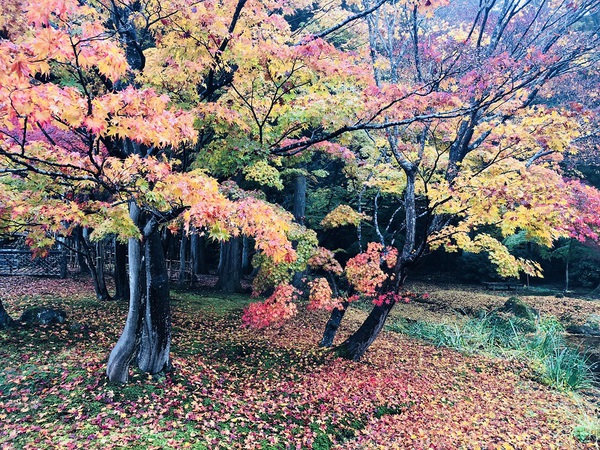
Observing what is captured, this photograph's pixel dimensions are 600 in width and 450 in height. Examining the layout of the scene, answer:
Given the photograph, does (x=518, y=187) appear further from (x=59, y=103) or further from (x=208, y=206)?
(x=59, y=103)

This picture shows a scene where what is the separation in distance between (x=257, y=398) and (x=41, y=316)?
15.0ft

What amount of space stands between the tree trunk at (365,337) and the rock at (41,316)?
5641mm

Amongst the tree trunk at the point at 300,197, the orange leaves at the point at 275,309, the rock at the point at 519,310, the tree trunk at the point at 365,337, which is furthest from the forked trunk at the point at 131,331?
the rock at the point at 519,310

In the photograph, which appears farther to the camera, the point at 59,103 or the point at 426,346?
the point at 426,346

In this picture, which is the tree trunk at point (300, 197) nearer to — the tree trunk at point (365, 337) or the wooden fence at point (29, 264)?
the tree trunk at point (365, 337)

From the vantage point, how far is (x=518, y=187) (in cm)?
597

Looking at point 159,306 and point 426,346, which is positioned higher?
point 159,306

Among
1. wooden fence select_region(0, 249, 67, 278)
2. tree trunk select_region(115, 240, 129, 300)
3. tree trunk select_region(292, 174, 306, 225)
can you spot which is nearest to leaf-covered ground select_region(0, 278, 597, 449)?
tree trunk select_region(115, 240, 129, 300)

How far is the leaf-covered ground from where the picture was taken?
4336 millimetres

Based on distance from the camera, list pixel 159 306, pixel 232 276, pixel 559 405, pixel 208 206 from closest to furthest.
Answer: pixel 208 206, pixel 159 306, pixel 559 405, pixel 232 276

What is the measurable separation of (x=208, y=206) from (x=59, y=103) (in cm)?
155

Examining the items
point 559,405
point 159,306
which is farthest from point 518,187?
point 159,306

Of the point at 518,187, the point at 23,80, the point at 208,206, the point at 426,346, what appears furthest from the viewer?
the point at 426,346

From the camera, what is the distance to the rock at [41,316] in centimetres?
700
